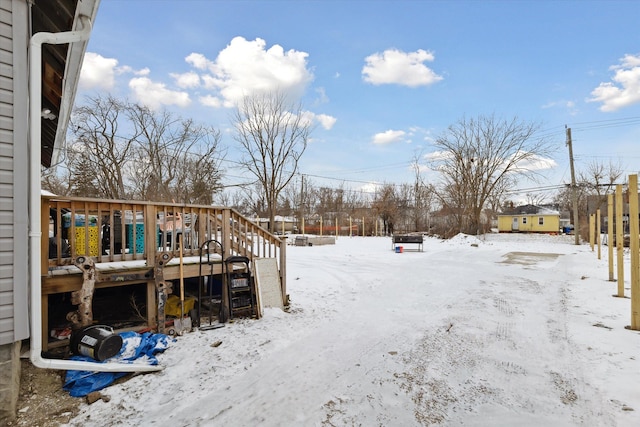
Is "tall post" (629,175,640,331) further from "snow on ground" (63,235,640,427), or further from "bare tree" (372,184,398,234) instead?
"bare tree" (372,184,398,234)

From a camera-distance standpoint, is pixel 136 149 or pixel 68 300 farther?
pixel 136 149

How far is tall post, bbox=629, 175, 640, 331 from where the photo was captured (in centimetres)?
423

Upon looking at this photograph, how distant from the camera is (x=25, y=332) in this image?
244cm

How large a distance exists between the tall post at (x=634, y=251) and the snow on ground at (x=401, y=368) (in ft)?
0.95

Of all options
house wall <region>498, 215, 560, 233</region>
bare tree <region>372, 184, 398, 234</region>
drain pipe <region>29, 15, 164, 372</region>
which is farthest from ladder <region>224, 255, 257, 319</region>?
house wall <region>498, 215, 560, 233</region>

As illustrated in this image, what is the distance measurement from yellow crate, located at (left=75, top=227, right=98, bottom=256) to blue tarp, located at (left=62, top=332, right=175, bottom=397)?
46.6 inches

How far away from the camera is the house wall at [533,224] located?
3244 cm

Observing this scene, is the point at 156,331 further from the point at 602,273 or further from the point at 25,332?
the point at 602,273

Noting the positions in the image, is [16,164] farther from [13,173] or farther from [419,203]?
[419,203]

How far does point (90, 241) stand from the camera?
393 centimetres

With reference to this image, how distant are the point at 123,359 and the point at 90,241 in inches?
63.8

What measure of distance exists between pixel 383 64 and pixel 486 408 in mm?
12680

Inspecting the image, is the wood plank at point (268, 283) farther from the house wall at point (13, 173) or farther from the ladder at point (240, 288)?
the house wall at point (13, 173)

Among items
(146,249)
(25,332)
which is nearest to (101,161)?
(146,249)
